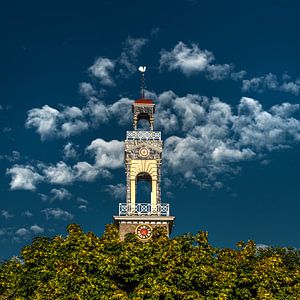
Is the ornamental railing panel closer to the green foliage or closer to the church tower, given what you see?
the church tower

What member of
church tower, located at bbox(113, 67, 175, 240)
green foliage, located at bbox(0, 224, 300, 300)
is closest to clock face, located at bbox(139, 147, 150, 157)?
church tower, located at bbox(113, 67, 175, 240)

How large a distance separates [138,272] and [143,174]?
30.0 meters

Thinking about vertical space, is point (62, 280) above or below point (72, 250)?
below

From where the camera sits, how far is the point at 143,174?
65.6 metres

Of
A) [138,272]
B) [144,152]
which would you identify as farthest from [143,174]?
[138,272]

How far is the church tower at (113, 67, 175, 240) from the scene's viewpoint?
60125mm

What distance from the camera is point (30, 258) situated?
3869 cm

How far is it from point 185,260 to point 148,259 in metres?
2.33

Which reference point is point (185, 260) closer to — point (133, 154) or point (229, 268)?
point (229, 268)

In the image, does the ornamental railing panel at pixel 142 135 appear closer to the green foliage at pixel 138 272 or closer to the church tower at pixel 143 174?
the church tower at pixel 143 174

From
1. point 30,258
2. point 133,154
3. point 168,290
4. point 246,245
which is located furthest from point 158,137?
point 168,290

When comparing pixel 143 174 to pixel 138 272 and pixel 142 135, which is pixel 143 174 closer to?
pixel 142 135

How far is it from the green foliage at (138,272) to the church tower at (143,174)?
1930 cm

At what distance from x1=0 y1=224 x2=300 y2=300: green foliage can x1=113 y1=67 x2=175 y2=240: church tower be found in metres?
19.3
